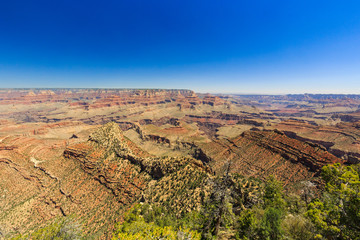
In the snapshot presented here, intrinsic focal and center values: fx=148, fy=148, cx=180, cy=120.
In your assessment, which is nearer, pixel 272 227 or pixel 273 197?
pixel 272 227

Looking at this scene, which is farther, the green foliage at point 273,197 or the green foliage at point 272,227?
the green foliage at point 273,197

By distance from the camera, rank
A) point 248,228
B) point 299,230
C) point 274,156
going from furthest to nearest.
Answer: point 274,156 → point 248,228 → point 299,230

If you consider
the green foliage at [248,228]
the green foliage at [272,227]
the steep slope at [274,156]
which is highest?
the green foliage at [272,227]

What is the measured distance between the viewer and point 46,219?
35344 millimetres

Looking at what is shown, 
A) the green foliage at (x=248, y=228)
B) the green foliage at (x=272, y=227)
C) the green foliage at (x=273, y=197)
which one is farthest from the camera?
the green foliage at (x=273, y=197)

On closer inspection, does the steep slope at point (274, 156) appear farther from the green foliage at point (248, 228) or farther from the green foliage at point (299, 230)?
the green foliage at point (299, 230)

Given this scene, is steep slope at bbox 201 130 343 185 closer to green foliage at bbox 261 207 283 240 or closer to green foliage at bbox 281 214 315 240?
green foliage at bbox 261 207 283 240

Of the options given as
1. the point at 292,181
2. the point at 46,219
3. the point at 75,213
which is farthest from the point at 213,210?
the point at 292,181

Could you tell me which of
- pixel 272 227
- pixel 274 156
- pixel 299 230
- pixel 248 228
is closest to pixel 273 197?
pixel 248 228

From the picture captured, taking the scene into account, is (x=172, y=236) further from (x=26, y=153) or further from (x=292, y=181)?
(x=26, y=153)

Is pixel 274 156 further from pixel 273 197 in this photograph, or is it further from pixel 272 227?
pixel 272 227

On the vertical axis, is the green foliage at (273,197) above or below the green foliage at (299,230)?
below

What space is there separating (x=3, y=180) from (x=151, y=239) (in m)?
62.4

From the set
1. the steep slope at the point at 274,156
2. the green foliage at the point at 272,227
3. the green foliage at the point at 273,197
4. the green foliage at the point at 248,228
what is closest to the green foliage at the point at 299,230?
the green foliage at the point at 272,227
